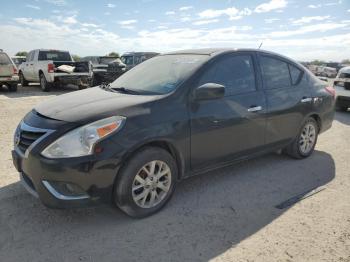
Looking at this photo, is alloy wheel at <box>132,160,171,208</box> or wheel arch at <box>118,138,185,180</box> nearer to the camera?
wheel arch at <box>118,138,185,180</box>

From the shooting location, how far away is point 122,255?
117 inches

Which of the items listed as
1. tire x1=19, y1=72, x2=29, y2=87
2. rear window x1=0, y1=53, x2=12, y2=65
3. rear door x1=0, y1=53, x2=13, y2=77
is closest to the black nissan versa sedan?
rear door x1=0, y1=53, x2=13, y2=77

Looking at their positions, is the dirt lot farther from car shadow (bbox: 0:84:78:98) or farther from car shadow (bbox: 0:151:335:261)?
car shadow (bbox: 0:84:78:98)

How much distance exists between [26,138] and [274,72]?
334 centimetres

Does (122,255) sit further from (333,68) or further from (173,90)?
(333,68)

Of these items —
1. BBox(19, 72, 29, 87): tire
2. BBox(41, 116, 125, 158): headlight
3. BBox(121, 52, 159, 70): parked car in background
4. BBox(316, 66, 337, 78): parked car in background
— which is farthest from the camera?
BBox(316, 66, 337, 78): parked car in background

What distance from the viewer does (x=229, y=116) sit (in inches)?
164

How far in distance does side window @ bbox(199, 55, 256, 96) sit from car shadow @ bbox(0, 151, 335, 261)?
4.02 feet

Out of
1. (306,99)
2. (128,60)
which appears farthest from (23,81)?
(306,99)

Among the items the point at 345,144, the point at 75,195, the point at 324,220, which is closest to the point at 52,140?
the point at 75,195

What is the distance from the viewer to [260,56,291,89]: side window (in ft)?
15.7

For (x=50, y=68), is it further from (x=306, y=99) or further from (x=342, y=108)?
(x=306, y=99)

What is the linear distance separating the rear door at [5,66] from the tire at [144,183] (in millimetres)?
12659

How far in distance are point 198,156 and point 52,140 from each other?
1586 mm
